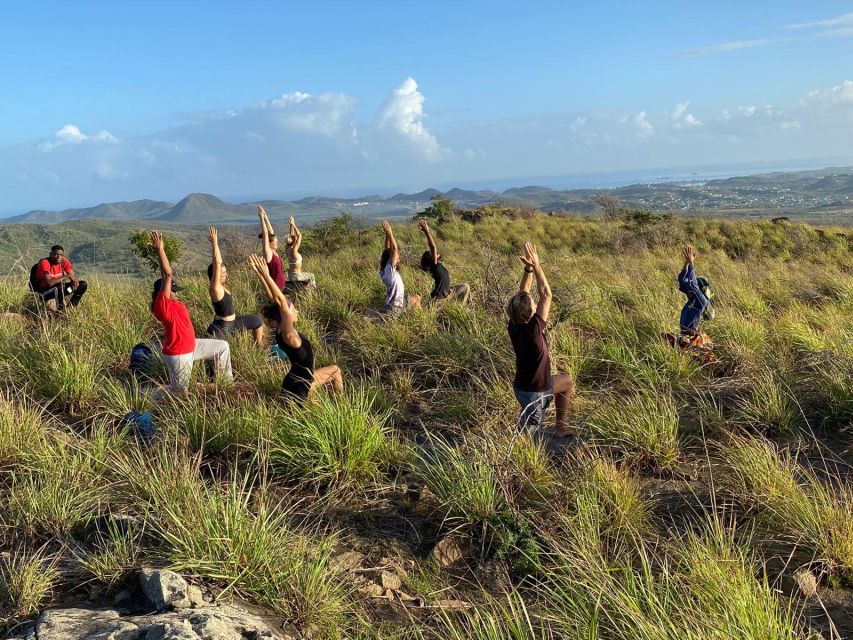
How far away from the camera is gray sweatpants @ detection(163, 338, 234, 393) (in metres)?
5.53

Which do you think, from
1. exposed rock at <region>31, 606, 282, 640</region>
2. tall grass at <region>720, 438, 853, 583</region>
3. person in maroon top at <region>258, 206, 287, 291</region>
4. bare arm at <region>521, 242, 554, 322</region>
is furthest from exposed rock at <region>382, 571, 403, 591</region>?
person in maroon top at <region>258, 206, 287, 291</region>

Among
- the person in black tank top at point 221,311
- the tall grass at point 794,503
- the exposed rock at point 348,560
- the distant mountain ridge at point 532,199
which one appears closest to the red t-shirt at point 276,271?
the person in black tank top at point 221,311

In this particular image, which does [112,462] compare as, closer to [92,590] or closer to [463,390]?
[92,590]

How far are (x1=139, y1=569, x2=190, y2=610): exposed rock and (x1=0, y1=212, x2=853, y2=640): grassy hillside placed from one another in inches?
4.8

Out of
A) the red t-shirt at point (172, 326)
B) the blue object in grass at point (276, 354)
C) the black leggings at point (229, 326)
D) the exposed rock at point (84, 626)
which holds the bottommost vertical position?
the exposed rock at point (84, 626)

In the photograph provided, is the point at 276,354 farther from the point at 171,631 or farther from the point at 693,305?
the point at 693,305

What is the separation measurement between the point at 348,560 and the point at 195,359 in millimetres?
3486

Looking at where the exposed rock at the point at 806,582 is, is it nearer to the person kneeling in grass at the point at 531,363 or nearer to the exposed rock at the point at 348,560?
the person kneeling in grass at the point at 531,363

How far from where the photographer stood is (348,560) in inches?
129

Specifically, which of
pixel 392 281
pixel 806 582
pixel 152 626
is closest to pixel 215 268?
pixel 392 281

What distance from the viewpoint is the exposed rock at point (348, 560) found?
310 centimetres

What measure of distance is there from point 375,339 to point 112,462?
3.48 metres

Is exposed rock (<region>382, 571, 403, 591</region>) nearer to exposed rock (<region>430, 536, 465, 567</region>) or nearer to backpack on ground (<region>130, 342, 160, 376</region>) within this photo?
exposed rock (<region>430, 536, 465, 567</region>)

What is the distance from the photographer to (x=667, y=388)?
523cm
